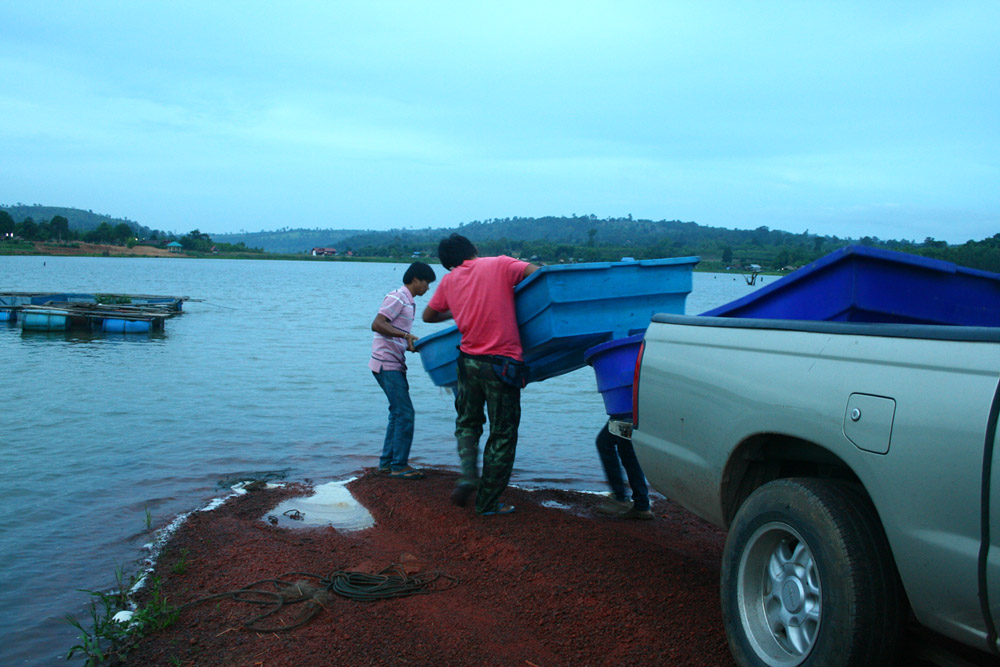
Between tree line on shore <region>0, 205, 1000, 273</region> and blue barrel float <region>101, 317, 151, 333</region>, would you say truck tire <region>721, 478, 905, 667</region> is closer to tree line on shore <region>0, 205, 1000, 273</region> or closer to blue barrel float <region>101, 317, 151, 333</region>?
tree line on shore <region>0, 205, 1000, 273</region>

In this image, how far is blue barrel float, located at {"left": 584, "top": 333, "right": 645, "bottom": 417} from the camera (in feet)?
17.7

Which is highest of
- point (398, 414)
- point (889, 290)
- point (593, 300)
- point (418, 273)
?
point (889, 290)

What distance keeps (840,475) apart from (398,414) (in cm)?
474

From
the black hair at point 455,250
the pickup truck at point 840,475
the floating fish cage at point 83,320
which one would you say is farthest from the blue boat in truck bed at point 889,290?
the floating fish cage at point 83,320

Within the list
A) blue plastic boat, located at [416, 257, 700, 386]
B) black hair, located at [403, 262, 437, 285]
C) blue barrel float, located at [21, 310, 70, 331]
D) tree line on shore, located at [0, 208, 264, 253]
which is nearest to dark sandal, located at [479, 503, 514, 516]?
blue plastic boat, located at [416, 257, 700, 386]

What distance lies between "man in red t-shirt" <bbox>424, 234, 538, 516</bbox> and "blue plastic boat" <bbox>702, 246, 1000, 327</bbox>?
2.63 m

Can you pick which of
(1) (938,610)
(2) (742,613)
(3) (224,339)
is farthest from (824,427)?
(3) (224,339)

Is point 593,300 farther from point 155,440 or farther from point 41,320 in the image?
point 41,320

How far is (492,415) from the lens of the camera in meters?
5.98

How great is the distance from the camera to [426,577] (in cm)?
498

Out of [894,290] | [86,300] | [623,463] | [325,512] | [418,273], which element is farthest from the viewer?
[86,300]

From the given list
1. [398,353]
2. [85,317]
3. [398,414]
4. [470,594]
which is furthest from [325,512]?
[85,317]

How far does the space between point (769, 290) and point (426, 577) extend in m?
2.71

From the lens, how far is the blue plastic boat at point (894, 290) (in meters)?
3.33
